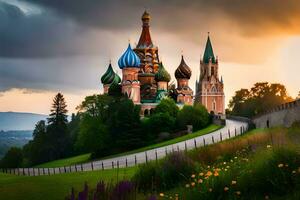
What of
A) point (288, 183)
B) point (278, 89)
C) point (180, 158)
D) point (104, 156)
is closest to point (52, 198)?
point (180, 158)

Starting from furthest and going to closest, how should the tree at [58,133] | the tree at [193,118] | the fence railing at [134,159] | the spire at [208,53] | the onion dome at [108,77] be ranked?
the spire at [208,53]
the onion dome at [108,77]
the tree at [58,133]
the tree at [193,118]
the fence railing at [134,159]

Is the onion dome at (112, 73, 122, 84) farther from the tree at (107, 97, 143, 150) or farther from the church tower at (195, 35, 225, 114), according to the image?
the tree at (107, 97, 143, 150)

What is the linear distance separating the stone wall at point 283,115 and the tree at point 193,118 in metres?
15.4

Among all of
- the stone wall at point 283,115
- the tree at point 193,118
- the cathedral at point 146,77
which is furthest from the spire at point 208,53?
the stone wall at point 283,115

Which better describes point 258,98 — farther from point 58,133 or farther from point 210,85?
point 58,133

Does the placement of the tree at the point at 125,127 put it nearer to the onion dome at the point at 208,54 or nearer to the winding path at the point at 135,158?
the winding path at the point at 135,158

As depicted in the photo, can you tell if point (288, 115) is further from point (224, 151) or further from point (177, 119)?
point (177, 119)

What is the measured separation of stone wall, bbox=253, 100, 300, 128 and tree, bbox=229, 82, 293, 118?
4126 centimetres

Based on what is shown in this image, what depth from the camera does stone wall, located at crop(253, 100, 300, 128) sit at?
40.7 m

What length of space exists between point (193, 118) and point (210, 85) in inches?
1746

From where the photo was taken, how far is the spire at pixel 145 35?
9550 centimetres

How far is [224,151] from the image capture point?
1986cm

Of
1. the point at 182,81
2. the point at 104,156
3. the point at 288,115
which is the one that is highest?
the point at 182,81

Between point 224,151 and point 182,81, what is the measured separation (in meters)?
74.6
